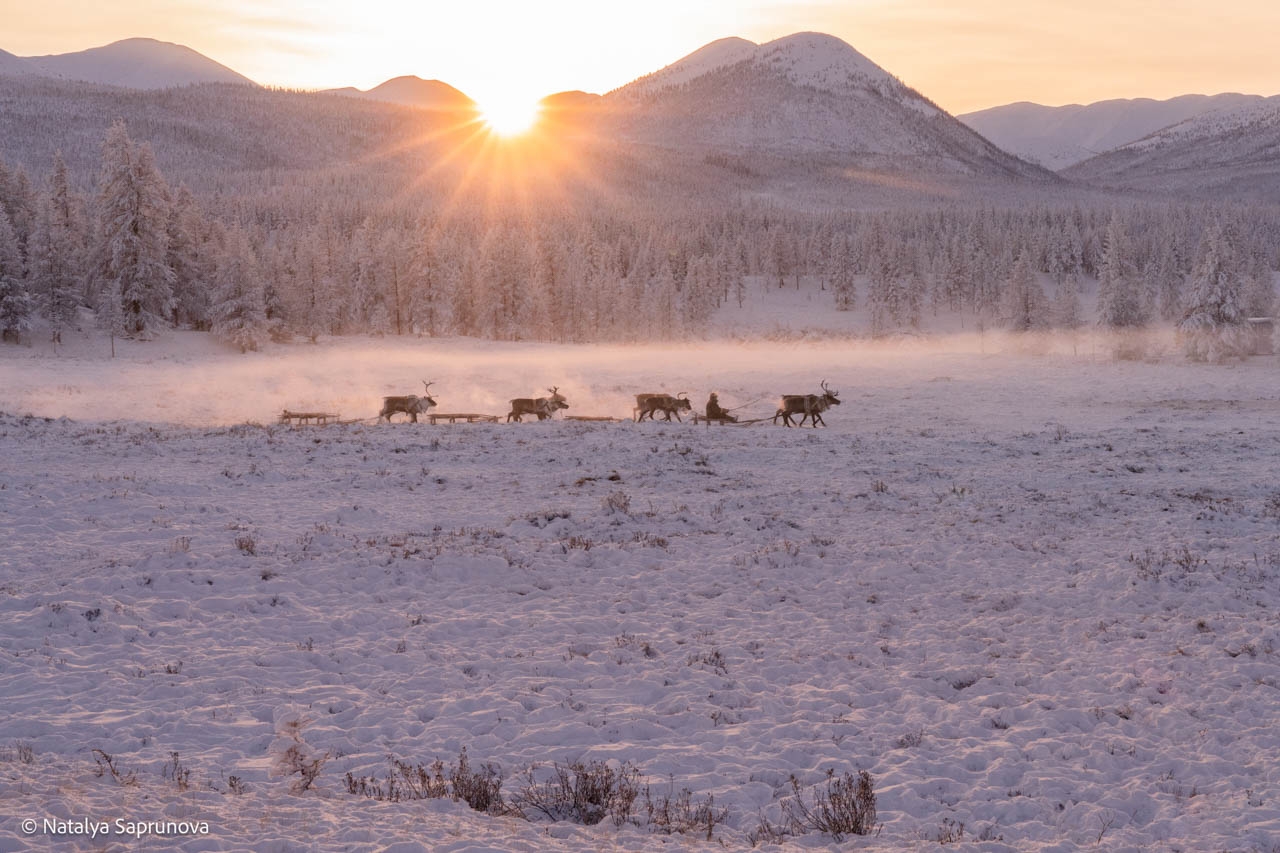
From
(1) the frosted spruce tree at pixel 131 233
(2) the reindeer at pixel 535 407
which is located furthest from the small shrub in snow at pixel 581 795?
(1) the frosted spruce tree at pixel 131 233

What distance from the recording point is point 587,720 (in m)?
8.84

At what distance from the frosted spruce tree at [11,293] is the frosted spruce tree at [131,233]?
4.77 m

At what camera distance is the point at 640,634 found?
1124 cm

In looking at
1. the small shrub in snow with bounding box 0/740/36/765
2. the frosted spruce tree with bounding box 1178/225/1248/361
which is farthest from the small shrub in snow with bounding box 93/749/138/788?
the frosted spruce tree with bounding box 1178/225/1248/361

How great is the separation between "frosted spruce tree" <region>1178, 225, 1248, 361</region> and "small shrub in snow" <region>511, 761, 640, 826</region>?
227ft

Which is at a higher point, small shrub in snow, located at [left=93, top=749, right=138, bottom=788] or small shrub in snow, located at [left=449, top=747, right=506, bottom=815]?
small shrub in snow, located at [left=93, top=749, right=138, bottom=788]

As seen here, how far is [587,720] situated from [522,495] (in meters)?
Result: 9.89

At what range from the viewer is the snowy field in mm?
7090

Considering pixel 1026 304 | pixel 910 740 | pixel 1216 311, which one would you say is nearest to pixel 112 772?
pixel 910 740

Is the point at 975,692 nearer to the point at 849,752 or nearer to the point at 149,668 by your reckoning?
the point at 849,752

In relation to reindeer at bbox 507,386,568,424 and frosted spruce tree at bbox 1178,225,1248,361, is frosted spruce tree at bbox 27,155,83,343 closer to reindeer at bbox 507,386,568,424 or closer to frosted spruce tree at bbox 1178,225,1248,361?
reindeer at bbox 507,386,568,424

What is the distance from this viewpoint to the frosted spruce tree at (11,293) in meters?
53.8

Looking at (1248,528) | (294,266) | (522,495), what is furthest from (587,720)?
(294,266)

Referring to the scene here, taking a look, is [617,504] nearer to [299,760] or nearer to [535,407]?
[299,760]
